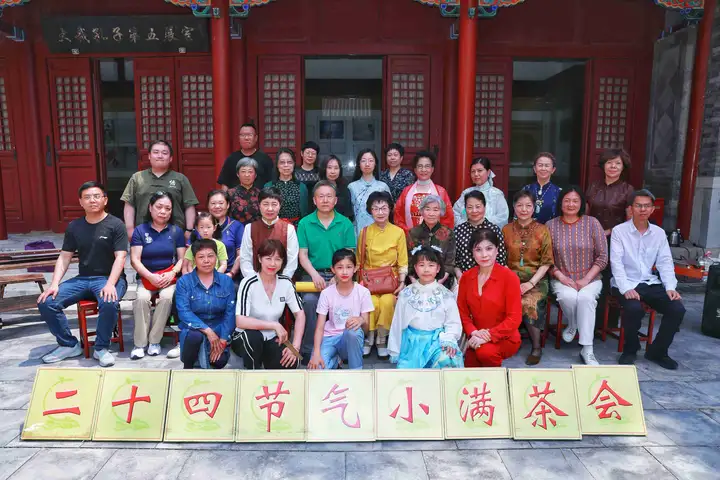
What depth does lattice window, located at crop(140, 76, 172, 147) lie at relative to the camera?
7727 millimetres

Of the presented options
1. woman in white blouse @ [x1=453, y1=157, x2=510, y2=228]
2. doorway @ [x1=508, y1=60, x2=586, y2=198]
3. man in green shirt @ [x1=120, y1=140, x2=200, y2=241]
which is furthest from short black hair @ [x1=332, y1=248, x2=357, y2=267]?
doorway @ [x1=508, y1=60, x2=586, y2=198]

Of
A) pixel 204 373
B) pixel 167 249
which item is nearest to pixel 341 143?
pixel 167 249

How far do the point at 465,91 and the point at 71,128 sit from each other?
6.25m

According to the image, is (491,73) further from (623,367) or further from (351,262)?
(623,367)

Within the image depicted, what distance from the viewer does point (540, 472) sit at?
248 centimetres

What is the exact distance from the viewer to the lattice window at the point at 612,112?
7707 millimetres

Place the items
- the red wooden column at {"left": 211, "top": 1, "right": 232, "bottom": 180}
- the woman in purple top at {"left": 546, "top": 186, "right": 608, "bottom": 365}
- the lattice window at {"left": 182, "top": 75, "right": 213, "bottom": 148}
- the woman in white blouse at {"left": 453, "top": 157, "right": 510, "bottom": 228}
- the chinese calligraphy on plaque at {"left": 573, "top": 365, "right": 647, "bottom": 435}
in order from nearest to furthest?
the chinese calligraphy on plaque at {"left": 573, "top": 365, "right": 647, "bottom": 435}, the woman in purple top at {"left": 546, "top": 186, "right": 608, "bottom": 365}, the woman in white blouse at {"left": 453, "top": 157, "right": 510, "bottom": 228}, the red wooden column at {"left": 211, "top": 1, "right": 232, "bottom": 180}, the lattice window at {"left": 182, "top": 75, "right": 213, "bottom": 148}

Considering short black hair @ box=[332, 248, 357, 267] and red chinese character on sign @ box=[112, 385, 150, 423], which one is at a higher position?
short black hair @ box=[332, 248, 357, 267]

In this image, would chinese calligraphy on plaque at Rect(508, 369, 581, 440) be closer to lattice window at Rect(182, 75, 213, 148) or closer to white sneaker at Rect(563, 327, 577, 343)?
white sneaker at Rect(563, 327, 577, 343)

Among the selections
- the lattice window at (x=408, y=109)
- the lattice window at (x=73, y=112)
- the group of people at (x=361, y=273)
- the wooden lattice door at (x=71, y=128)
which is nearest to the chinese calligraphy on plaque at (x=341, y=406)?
the group of people at (x=361, y=273)

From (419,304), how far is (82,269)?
2836 millimetres

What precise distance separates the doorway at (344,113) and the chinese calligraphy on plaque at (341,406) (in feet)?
37.6

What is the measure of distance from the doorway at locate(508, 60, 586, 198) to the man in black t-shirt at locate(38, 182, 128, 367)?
34.9ft

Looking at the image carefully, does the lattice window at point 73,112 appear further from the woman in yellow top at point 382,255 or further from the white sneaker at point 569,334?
the white sneaker at point 569,334
